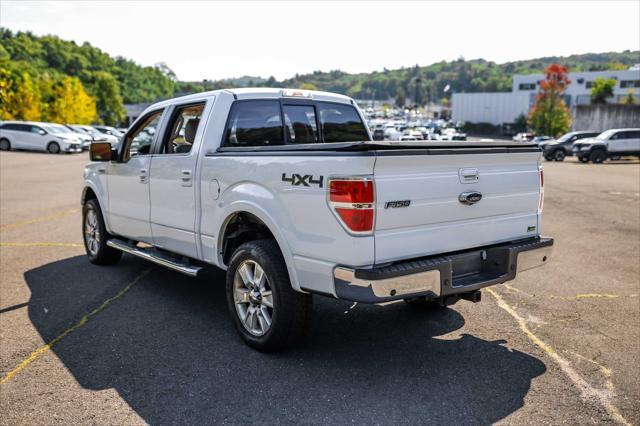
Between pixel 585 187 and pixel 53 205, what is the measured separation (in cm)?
1530

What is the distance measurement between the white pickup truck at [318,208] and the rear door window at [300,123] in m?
0.01

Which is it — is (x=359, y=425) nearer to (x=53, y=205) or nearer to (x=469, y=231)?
(x=469, y=231)

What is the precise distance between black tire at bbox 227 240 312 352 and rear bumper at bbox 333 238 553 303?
0.55 metres

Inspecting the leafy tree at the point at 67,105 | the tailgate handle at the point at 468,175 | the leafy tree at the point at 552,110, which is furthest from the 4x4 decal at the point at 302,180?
the leafy tree at the point at 552,110

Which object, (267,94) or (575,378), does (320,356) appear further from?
(267,94)

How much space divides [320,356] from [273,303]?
602 millimetres

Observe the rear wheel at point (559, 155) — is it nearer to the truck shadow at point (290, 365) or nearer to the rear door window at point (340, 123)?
the rear door window at point (340, 123)

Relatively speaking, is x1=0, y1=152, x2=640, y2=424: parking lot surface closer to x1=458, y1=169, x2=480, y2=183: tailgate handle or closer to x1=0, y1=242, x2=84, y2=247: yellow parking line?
x1=0, y1=242, x2=84, y2=247: yellow parking line

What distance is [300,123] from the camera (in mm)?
5645

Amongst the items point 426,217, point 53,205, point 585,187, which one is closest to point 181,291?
point 426,217

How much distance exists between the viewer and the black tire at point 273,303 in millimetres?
4164

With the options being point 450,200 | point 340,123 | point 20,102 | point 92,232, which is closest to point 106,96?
point 20,102

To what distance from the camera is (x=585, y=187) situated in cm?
1800

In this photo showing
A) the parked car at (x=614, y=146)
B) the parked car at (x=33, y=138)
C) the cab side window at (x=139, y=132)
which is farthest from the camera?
the parked car at (x=33, y=138)
